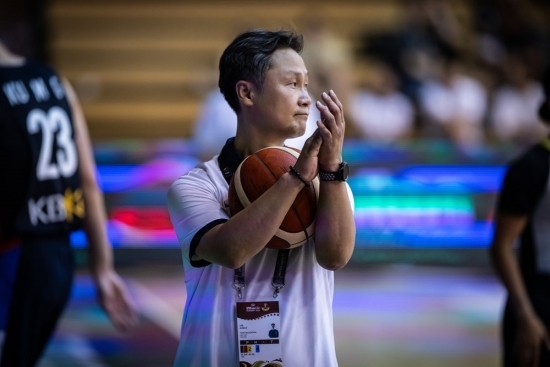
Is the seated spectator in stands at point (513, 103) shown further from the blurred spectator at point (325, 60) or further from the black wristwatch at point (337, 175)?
the black wristwatch at point (337, 175)

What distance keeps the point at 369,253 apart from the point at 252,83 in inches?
287

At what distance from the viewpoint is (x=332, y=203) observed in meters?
3.15

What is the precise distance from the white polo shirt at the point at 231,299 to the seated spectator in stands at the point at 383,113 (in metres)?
9.73

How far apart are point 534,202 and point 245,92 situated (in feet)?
6.24

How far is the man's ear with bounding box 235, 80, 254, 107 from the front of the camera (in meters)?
3.39

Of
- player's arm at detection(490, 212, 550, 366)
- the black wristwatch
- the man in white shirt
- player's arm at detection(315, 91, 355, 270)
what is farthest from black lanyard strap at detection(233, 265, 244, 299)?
player's arm at detection(490, 212, 550, 366)

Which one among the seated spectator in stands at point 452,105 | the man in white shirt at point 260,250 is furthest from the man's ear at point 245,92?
the seated spectator in stands at point 452,105

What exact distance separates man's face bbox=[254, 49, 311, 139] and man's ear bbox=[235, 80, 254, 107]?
3 cm

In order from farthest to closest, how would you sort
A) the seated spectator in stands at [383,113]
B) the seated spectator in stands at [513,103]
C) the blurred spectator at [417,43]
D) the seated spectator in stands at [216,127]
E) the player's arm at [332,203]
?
the blurred spectator at [417,43] → the seated spectator in stands at [513,103] → the seated spectator in stands at [383,113] → the seated spectator in stands at [216,127] → the player's arm at [332,203]

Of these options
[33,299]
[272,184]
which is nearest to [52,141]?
[33,299]

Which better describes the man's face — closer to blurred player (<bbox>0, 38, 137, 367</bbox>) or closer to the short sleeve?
the short sleeve

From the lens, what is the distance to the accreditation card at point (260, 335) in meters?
3.29

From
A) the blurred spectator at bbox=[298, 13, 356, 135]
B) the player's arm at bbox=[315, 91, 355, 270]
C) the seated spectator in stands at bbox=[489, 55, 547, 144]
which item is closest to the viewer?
the player's arm at bbox=[315, 91, 355, 270]

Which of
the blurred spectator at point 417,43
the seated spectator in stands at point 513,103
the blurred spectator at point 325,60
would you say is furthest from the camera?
the blurred spectator at point 417,43
